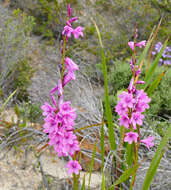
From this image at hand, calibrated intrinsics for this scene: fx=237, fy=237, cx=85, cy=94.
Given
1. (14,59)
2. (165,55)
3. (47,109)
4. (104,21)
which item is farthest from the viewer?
(104,21)

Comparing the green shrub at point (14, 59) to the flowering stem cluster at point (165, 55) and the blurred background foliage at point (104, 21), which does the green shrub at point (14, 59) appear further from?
the flowering stem cluster at point (165, 55)

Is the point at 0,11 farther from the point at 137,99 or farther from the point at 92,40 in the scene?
the point at 137,99

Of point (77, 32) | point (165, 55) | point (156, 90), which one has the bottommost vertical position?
Result: point (156, 90)

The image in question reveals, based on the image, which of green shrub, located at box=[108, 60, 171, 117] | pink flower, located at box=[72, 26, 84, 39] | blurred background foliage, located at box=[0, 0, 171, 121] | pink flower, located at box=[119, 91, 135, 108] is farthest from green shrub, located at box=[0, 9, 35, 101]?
pink flower, located at box=[119, 91, 135, 108]

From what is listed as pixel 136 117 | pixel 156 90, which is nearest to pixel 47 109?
pixel 136 117

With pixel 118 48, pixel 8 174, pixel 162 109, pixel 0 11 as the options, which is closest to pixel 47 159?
pixel 8 174

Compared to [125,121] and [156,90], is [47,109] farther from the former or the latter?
[156,90]

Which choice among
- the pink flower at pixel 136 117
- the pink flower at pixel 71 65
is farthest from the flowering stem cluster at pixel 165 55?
the pink flower at pixel 71 65

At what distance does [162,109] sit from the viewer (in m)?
3.00

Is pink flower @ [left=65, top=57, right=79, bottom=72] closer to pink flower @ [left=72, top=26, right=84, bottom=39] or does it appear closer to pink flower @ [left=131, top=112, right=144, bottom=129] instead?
pink flower @ [left=72, top=26, right=84, bottom=39]

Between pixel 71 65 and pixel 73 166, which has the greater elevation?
pixel 71 65

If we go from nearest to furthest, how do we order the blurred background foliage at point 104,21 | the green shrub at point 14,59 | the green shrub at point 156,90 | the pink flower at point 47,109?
the pink flower at point 47,109 → the green shrub at point 156,90 → the green shrub at point 14,59 → the blurred background foliage at point 104,21

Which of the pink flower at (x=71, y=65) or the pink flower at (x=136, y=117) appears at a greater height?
the pink flower at (x=71, y=65)

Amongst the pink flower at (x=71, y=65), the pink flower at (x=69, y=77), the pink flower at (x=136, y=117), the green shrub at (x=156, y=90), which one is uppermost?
the pink flower at (x=71, y=65)
